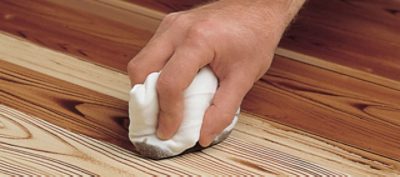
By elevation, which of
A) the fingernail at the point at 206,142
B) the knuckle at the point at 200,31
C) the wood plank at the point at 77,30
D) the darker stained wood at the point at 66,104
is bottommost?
the fingernail at the point at 206,142

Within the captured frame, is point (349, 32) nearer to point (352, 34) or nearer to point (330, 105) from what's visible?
point (352, 34)

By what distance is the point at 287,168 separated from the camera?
811mm

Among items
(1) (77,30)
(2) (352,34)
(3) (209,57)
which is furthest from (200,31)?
(2) (352,34)

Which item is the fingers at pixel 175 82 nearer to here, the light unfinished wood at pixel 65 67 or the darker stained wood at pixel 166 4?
the light unfinished wood at pixel 65 67

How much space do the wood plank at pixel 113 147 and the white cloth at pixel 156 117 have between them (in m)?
0.02

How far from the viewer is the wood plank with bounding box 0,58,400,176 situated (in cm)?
79

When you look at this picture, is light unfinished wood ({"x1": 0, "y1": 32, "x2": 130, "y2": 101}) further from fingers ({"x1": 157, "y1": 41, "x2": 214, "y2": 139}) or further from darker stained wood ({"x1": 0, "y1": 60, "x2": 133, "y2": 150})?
fingers ({"x1": 157, "y1": 41, "x2": 214, "y2": 139})

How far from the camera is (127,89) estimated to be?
0.95 meters

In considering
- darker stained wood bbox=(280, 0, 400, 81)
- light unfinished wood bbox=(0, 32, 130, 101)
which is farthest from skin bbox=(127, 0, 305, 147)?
darker stained wood bbox=(280, 0, 400, 81)

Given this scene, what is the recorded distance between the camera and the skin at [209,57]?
0.76 metres

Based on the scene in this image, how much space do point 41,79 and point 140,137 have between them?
0.81ft

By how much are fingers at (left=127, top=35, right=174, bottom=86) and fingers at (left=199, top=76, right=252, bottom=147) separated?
3.5 inches

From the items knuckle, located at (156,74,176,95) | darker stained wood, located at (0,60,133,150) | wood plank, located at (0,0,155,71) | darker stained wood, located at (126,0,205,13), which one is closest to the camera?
knuckle, located at (156,74,176,95)

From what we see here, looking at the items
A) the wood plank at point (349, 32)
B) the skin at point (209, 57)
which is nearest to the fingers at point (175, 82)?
the skin at point (209, 57)
